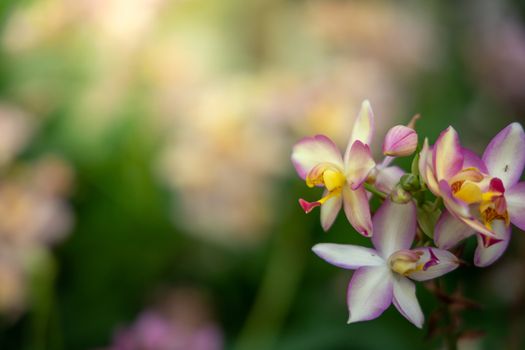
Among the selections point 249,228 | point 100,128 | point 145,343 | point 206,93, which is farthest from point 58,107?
point 145,343

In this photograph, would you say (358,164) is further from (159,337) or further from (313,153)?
(159,337)

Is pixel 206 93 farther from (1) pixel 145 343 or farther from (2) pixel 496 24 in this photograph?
(2) pixel 496 24

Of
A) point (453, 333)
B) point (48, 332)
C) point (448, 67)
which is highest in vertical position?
point (448, 67)

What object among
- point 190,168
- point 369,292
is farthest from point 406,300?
point 190,168

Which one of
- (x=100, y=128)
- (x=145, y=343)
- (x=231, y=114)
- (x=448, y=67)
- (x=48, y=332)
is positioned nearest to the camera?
(x=145, y=343)

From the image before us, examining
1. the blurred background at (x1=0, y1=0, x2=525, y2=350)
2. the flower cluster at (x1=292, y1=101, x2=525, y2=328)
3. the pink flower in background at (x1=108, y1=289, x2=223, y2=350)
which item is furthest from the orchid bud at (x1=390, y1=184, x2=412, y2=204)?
the blurred background at (x1=0, y1=0, x2=525, y2=350)

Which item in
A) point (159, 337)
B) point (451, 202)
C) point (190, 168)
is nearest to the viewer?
point (451, 202)
